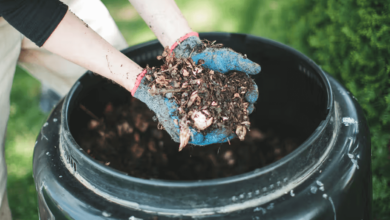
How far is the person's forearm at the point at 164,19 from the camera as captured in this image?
1263 mm

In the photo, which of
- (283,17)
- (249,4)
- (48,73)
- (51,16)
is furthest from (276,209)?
(249,4)

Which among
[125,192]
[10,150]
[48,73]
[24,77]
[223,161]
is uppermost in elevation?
[125,192]

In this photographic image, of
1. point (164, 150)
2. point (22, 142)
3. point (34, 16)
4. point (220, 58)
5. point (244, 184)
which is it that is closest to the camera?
point (244, 184)

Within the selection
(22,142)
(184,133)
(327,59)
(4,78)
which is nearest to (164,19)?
(184,133)

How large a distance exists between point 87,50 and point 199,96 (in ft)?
1.35

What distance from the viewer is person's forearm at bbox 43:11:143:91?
103cm

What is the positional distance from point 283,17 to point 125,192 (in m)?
2.19

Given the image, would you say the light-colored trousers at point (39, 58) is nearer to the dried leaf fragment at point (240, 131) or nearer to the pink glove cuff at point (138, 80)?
the pink glove cuff at point (138, 80)

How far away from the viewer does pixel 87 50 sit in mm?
1052

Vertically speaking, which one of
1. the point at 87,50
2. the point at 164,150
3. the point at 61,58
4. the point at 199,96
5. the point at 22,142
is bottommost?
the point at 22,142

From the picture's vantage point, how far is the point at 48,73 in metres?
1.91

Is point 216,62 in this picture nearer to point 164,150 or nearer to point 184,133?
point 184,133

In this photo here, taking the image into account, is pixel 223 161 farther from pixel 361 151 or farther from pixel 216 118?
pixel 361 151

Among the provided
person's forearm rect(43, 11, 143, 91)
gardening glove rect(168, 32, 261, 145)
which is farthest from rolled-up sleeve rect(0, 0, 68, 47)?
gardening glove rect(168, 32, 261, 145)
